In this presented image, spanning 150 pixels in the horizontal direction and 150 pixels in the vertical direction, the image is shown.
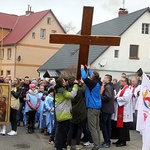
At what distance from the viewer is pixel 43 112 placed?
408 inches

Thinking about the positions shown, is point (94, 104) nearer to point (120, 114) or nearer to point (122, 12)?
point (120, 114)

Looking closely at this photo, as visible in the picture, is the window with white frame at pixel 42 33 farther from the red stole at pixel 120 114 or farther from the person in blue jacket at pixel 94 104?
the person in blue jacket at pixel 94 104

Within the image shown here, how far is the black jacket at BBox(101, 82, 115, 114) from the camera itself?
837cm

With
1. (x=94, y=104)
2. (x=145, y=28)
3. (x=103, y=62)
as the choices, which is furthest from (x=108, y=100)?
(x=145, y=28)

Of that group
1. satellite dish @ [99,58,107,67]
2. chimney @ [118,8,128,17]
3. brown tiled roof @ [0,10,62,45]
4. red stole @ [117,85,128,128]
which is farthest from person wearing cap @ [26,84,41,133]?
brown tiled roof @ [0,10,62,45]

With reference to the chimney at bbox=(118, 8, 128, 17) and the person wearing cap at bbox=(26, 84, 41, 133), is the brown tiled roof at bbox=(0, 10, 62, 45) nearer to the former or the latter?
the chimney at bbox=(118, 8, 128, 17)

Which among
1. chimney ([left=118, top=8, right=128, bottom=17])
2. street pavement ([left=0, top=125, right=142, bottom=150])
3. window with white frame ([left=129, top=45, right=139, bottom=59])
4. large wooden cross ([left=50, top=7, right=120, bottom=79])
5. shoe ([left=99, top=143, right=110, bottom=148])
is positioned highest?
chimney ([left=118, top=8, right=128, bottom=17])

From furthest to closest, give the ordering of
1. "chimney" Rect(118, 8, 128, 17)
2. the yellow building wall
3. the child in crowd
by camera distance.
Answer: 1. the yellow building wall
2. "chimney" Rect(118, 8, 128, 17)
3. the child in crowd

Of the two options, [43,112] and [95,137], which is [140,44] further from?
[95,137]

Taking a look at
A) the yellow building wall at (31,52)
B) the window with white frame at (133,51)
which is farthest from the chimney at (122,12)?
the yellow building wall at (31,52)

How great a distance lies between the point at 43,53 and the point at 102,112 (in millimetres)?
34243

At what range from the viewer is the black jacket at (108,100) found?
8.37 m

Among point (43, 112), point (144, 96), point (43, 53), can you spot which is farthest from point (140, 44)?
point (144, 96)

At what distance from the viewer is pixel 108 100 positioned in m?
8.42
